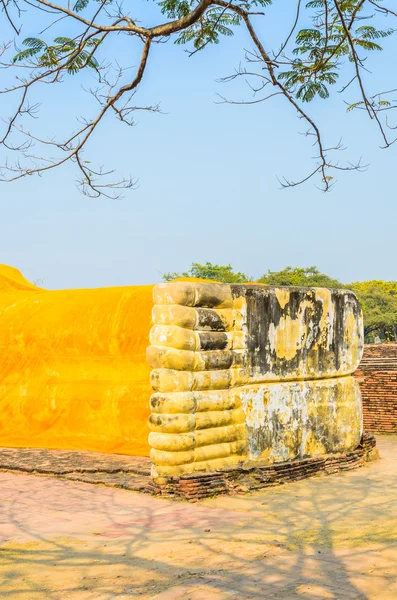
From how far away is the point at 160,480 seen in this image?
338 inches

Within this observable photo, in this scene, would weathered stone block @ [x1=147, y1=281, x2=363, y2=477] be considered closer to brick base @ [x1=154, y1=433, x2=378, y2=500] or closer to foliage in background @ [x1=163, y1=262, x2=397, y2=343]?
brick base @ [x1=154, y1=433, x2=378, y2=500]

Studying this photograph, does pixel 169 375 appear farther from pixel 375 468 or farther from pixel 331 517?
pixel 375 468

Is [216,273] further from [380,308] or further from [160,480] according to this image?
[160,480]

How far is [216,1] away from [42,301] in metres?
Answer: 7.28

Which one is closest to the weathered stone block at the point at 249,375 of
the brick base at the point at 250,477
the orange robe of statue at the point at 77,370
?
the brick base at the point at 250,477

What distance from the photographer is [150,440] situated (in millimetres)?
8680

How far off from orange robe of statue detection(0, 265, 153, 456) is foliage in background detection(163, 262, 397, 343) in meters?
32.6

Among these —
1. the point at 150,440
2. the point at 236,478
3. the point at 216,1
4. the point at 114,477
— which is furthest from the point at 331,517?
the point at 216,1

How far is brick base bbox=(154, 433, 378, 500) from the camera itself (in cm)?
844

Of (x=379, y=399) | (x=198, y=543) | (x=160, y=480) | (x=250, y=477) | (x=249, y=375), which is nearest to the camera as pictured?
(x=198, y=543)

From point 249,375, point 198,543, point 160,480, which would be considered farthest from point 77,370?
point 198,543

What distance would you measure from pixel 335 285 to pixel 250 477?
42288 mm

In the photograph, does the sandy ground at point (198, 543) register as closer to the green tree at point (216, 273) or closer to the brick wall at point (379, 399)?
the brick wall at point (379, 399)

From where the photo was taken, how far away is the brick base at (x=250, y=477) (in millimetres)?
8438
